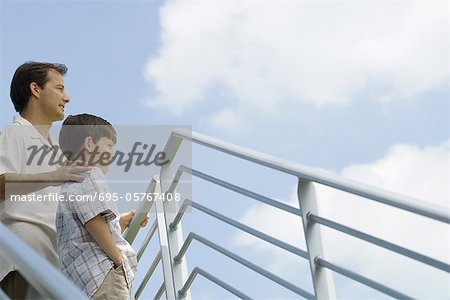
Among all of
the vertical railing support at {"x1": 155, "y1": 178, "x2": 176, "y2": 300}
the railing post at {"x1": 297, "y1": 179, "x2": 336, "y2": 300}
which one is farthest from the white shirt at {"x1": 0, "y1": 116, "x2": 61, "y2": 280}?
the railing post at {"x1": 297, "y1": 179, "x2": 336, "y2": 300}

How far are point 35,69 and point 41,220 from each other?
60 cm

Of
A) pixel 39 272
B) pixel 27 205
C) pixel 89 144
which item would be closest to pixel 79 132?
pixel 89 144

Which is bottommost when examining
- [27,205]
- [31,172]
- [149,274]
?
[27,205]

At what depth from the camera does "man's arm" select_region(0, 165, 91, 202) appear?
2543 mm

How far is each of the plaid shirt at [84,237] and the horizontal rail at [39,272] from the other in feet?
3.65

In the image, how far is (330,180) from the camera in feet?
6.57

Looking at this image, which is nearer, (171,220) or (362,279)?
(362,279)

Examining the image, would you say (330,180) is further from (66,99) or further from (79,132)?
(66,99)

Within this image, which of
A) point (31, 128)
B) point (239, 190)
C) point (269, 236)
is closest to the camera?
point (269, 236)

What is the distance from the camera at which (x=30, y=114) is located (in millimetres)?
2801

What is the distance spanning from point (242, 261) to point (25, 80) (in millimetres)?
1058

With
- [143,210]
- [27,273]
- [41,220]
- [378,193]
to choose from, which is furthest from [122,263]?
[27,273]

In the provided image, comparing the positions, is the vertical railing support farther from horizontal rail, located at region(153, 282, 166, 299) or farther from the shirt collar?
the shirt collar

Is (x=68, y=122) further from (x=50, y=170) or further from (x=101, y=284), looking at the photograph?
(x=101, y=284)
